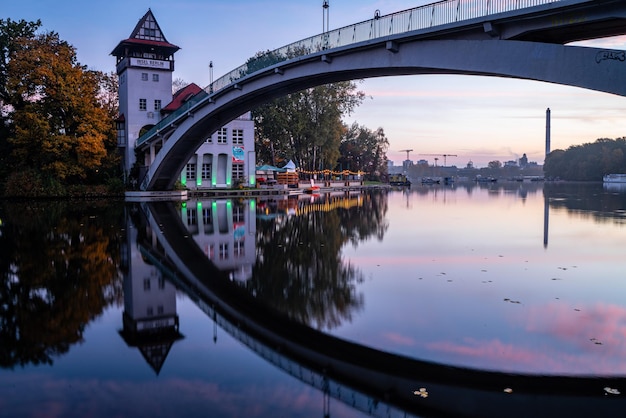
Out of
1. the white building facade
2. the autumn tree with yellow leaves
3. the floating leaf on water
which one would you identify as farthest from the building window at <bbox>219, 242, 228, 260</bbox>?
the white building facade

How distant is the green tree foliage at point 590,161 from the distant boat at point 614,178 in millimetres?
5044

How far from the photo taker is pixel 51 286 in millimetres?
9992

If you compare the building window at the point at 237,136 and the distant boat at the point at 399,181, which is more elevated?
the building window at the point at 237,136

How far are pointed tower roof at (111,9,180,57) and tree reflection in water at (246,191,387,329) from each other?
104 ft

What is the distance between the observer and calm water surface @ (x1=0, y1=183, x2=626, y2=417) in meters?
5.29

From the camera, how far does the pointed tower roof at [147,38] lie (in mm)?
46062

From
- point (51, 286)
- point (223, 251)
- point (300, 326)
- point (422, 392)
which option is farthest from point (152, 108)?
point (422, 392)

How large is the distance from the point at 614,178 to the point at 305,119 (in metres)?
79.8

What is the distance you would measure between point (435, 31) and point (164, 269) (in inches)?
464

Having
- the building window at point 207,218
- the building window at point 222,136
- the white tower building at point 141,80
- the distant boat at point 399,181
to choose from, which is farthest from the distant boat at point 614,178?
the building window at point 207,218

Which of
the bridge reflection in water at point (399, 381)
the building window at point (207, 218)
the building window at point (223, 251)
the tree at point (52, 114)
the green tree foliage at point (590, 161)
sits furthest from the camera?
the green tree foliage at point (590, 161)

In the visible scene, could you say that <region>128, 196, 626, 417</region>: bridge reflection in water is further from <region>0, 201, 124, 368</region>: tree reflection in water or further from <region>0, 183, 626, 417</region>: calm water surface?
<region>0, 201, 124, 368</region>: tree reflection in water

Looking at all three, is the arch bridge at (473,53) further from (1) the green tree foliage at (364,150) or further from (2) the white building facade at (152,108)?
(1) the green tree foliage at (364,150)

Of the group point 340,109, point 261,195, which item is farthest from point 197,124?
point 340,109
